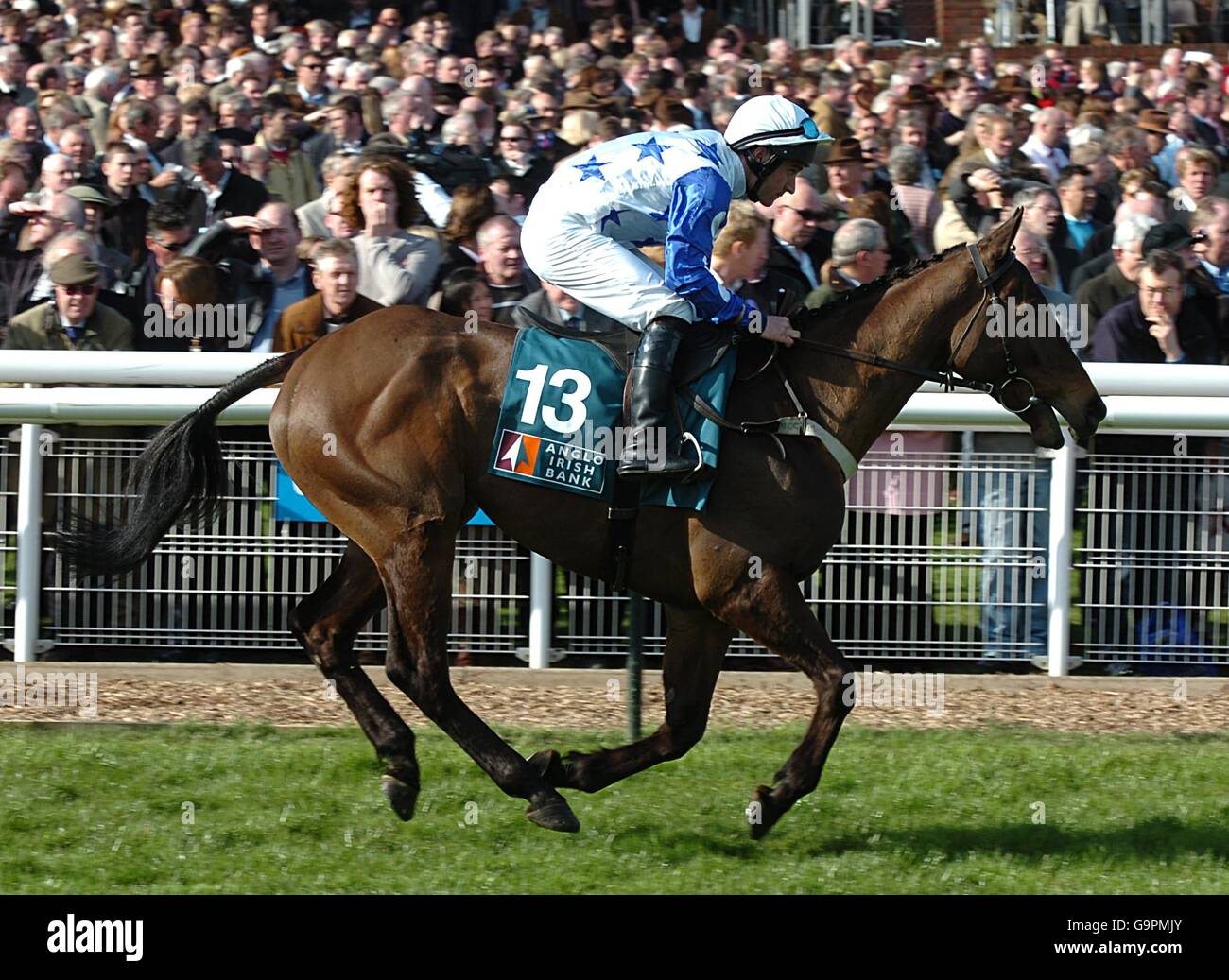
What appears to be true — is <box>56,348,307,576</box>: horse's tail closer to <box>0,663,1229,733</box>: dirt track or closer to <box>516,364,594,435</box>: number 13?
<box>516,364,594,435</box>: number 13

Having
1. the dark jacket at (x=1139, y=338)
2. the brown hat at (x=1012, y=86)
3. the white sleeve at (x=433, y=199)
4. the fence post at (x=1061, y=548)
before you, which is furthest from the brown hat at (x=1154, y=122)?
the fence post at (x=1061, y=548)

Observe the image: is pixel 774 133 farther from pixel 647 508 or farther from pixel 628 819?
pixel 628 819

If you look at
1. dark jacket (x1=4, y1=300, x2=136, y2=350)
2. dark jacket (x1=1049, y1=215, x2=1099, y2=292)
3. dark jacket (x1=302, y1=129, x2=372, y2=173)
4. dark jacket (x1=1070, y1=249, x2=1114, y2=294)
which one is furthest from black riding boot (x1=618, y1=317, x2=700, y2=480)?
dark jacket (x1=302, y1=129, x2=372, y2=173)

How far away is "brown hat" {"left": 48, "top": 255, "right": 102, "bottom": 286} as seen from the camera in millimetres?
6953

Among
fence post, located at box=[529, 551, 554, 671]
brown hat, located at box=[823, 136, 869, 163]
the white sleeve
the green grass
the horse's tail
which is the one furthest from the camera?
brown hat, located at box=[823, 136, 869, 163]

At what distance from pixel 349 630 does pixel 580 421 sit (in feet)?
3.23

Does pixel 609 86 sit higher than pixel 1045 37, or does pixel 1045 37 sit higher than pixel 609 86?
pixel 1045 37

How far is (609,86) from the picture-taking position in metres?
11.6

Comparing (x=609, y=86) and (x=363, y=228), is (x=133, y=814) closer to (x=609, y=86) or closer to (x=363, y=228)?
(x=363, y=228)

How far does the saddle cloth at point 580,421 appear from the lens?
16.1 feet

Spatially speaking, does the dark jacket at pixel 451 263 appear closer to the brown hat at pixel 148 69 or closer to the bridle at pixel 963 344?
the bridle at pixel 963 344

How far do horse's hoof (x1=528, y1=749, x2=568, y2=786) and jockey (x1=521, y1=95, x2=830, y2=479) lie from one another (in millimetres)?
810
